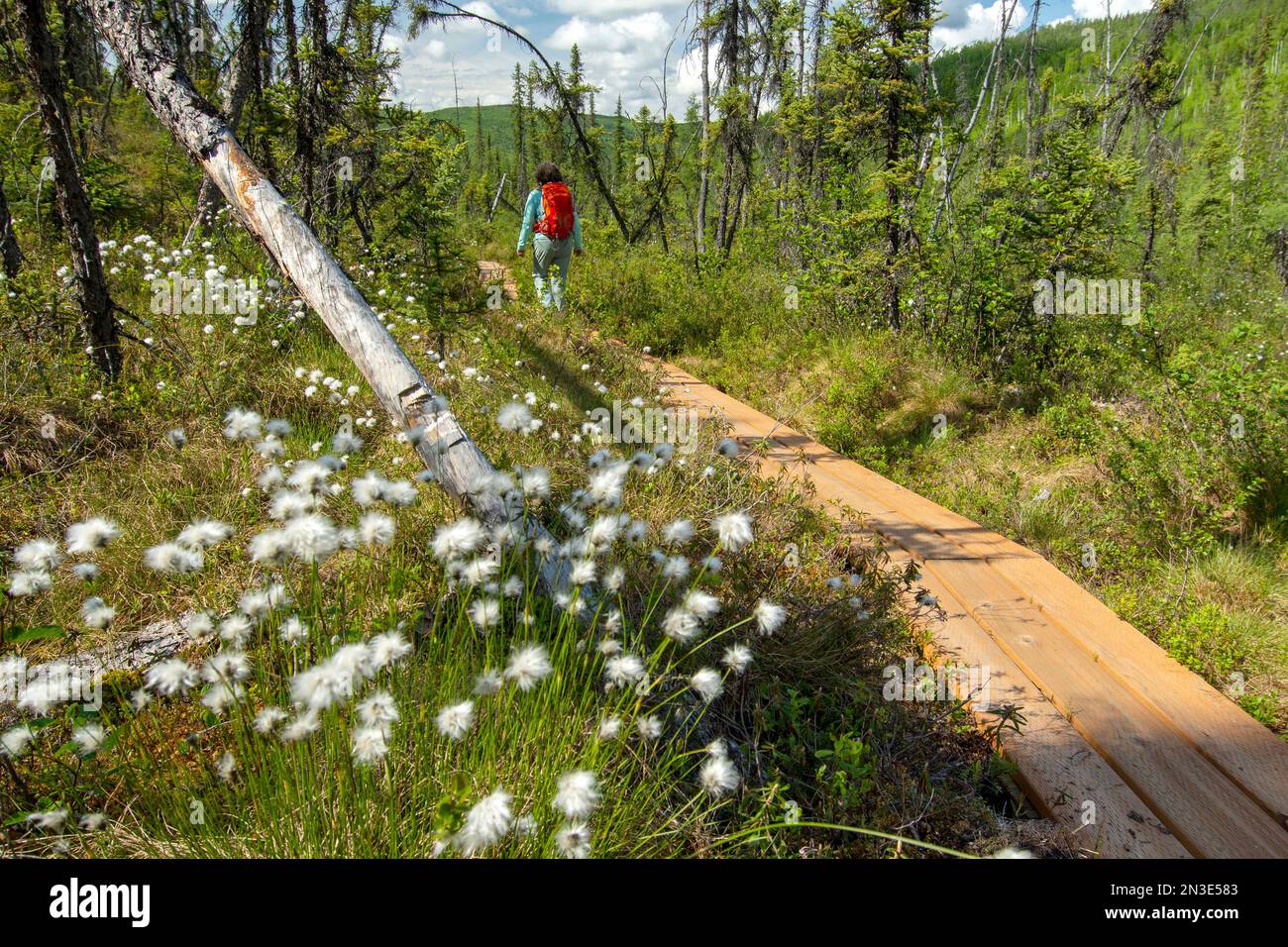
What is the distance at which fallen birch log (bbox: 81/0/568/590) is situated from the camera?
3037 mm

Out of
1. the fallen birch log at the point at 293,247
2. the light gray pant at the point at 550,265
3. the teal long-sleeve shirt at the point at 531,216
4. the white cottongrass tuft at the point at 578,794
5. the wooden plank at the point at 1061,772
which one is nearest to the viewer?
the white cottongrass tuft at the point at 578,794

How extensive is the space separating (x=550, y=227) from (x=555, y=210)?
21cm

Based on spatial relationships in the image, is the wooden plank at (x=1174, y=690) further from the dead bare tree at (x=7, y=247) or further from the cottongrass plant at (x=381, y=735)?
the dead bare tree at (x=7, y=247)

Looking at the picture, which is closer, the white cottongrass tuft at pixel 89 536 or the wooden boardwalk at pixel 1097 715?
the white cottongrass tuft at pixel 89 536

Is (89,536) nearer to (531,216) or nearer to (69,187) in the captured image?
(69,187)

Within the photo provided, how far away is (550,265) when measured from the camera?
333 inches

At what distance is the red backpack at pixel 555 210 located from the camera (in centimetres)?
788

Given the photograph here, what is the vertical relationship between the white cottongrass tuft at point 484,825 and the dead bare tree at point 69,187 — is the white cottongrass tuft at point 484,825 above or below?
below

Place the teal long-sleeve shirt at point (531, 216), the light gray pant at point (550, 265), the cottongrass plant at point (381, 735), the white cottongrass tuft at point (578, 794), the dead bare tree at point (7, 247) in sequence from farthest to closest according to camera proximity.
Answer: the light gray pant at point (550, 265), the teal long-sleeve shirt at point (531, 216), the dead bare tree at point (7, 247), the cottongrass plant at point (381, 735), the white cottongrass tuft at point (578, 794)

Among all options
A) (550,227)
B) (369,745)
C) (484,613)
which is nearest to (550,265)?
(550,227)

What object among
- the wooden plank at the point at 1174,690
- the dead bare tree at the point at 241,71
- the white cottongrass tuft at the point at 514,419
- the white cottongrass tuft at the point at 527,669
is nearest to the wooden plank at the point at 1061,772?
the wooden plank at the point at 1174,690

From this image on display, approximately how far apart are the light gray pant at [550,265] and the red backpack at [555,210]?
0.12 metres
